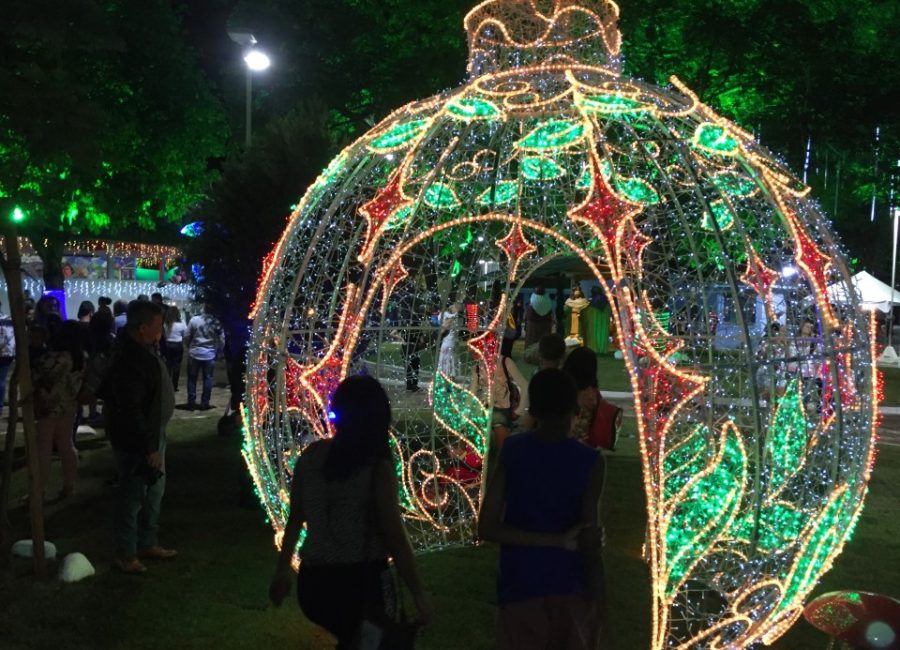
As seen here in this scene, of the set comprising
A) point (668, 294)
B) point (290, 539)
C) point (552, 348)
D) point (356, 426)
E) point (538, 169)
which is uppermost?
point (538, 169)

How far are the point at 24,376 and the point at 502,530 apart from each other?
12.7 feet

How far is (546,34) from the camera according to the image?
18.6 feet

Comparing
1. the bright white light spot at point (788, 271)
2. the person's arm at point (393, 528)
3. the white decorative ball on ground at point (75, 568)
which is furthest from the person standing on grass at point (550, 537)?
the white decorative ball on ground at point (75, 568)

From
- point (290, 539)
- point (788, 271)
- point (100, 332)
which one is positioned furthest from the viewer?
point (100, 332)

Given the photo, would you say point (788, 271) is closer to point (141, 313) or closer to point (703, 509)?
point (703, 509)

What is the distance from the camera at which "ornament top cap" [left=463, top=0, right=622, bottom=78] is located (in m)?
5.65

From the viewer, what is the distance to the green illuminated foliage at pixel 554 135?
573 cm

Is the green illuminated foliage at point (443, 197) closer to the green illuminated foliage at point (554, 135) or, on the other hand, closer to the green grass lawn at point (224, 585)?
the green illuminated foliage at point (554, 135)

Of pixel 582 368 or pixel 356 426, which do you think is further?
pixel 582 368

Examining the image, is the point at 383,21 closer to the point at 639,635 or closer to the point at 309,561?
the point at 639,635

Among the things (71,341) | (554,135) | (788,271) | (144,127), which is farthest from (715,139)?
(144,127)

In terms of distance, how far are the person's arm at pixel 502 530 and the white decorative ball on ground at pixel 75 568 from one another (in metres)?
3.62

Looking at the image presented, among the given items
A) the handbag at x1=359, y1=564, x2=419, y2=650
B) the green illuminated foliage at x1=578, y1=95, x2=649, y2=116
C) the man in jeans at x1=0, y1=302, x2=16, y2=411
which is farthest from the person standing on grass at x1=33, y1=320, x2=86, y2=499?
the handbag at x1=359, y1=564, x2=419, y2=650

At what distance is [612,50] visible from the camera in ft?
18.8
